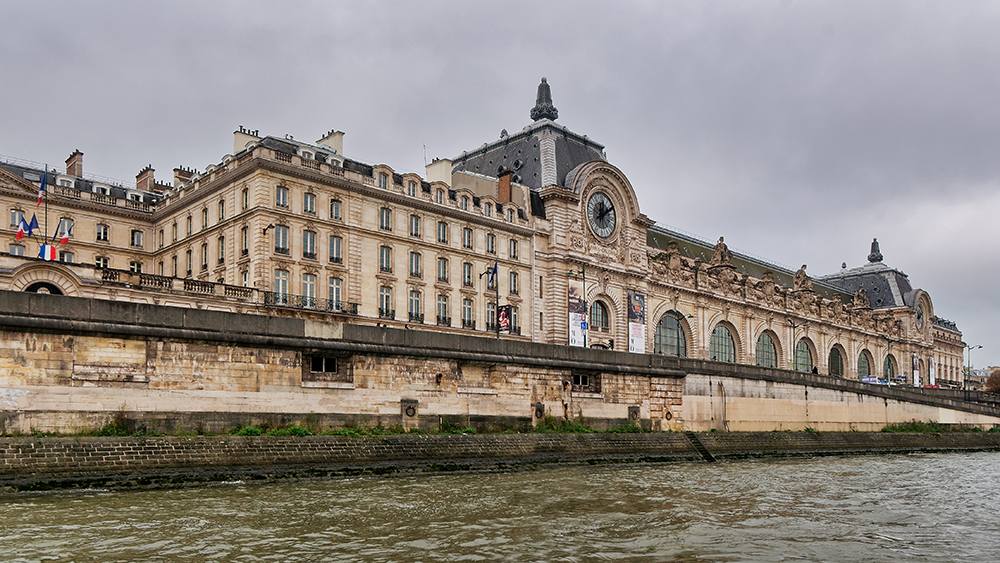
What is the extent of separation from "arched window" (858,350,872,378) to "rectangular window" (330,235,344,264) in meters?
74.0

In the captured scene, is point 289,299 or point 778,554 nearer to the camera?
point 778,554

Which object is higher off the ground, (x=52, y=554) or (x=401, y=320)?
(x=401, y=320)

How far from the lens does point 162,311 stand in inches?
1059

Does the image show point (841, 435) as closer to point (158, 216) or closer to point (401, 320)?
point (401, 320)

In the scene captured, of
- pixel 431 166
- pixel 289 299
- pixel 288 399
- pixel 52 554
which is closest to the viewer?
pixel 52 554

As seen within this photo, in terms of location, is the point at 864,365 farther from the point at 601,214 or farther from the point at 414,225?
the point at 414,225

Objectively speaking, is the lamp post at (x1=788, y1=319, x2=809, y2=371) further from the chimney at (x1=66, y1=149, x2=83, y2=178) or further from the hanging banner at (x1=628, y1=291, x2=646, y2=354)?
A: the chimney at (x1=66, y1=149, x2=83, y2=178)

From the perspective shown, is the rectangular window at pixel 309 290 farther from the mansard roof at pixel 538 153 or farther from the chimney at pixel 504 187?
the mansard roof at pixel 538 153

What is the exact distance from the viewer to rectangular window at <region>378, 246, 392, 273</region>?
53719mm

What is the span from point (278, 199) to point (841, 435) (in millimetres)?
32904

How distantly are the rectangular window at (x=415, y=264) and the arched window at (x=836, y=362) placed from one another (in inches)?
2367

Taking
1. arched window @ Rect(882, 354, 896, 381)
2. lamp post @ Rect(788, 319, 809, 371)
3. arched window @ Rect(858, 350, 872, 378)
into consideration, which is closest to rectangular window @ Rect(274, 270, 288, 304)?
lamp post @ Rect(788, 319, 809, 371)

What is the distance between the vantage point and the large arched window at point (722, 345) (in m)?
81.5

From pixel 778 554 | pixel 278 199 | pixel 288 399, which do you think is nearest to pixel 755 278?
pixel 278 199
